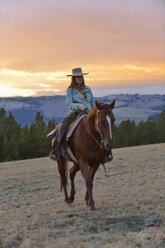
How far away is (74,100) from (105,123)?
85.1 inches

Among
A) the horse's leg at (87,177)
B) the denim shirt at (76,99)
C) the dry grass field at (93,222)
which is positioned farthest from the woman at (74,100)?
the dry grass field at (93,222)

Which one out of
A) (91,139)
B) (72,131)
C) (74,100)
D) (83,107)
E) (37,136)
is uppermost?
(74,100)

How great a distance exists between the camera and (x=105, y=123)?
656 centimetres

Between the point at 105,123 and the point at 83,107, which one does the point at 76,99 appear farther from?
the point at 105,123

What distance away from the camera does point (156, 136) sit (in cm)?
7169

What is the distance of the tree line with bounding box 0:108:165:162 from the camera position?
50844mm

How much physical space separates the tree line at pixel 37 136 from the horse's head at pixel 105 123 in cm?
4317

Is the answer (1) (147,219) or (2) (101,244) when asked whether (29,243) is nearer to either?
(2) (101,244)

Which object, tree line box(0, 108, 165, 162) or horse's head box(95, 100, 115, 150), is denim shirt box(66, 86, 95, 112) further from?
tree line box(0, 108, 165, 162)

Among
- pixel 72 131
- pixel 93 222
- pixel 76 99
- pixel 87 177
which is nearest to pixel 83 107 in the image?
pixel 76 99

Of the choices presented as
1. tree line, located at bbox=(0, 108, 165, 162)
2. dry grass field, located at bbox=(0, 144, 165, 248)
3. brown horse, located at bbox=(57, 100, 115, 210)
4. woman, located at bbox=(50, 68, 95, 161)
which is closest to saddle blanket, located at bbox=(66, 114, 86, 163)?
brown horse, located at bbox=(57, 100, 115, 210)

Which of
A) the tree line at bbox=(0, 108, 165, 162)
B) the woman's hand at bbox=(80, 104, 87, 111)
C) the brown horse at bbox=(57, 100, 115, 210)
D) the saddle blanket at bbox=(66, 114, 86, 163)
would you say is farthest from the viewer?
the tree line at bbox=(0, 108, 165, 162)

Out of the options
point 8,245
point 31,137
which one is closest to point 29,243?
point 8,245

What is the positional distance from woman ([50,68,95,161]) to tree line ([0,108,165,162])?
41.2 m
